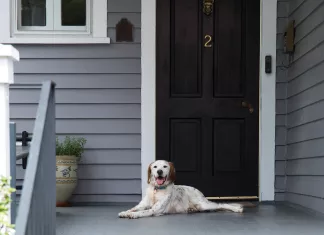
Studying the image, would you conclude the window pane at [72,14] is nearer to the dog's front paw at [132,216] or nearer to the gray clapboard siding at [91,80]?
the gray clapboard siding at [91,80]

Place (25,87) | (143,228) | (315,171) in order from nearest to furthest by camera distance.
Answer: (143,228)
(315,171)
(25,87)

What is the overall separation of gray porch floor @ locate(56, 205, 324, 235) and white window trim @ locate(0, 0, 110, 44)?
1.55m

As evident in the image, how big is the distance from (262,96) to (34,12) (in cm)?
228

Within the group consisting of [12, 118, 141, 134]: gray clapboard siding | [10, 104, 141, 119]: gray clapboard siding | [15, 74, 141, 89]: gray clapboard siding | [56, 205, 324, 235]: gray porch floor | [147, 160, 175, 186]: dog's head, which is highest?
[15, 74, 141, 89]: gray clapboard siding

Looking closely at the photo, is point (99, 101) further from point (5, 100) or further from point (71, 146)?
point (5, 100)

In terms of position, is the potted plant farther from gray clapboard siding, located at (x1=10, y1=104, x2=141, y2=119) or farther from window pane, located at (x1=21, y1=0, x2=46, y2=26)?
window pane, located at (x1=21, y1=0, x2=46, y2=26)

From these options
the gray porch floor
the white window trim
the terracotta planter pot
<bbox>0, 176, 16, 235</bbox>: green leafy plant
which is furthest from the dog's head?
<bbox>0, 176, 16, 235</bbox>: green leafy plant

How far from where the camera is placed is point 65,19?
5.73 meters

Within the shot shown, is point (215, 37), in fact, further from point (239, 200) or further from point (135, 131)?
point (239, 200)

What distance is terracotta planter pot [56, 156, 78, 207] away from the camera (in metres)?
5.36

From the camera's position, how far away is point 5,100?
2.74 m

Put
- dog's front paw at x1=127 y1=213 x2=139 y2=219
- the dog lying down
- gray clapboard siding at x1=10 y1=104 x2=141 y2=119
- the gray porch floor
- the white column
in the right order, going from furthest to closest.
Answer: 1. gray clapboard siding at x1=10 y1=104 x2=141 y2=119
2. the dog lying down
3. dog's front paw at x1=127 y1=213 x2=139 y2=219
4. the gray porch floor
5. the white column

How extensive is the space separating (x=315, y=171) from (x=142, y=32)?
2.03 meters

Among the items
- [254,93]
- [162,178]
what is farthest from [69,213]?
[254,93]
